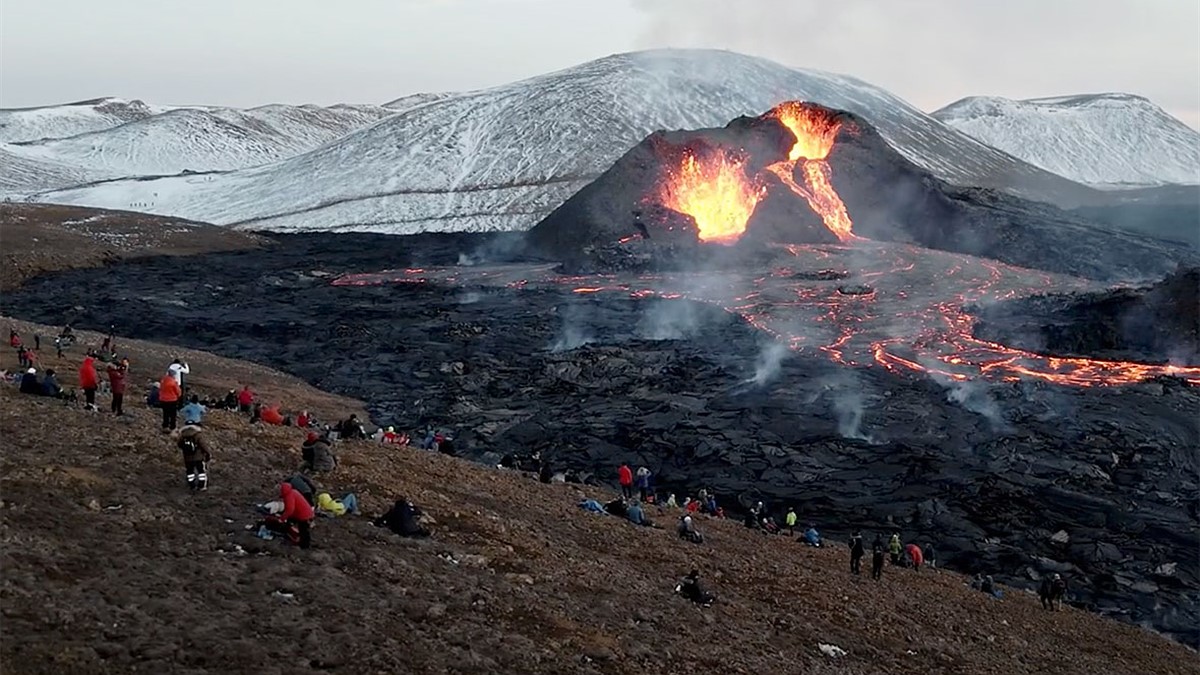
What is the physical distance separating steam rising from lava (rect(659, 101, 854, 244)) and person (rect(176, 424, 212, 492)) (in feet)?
233

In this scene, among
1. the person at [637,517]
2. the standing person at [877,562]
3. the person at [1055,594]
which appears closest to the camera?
the standing person at [877,562]

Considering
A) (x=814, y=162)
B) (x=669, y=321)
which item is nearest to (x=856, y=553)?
(x=669, y=321)

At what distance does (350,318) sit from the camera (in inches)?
2537

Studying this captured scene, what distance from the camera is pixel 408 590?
1466 centimetres

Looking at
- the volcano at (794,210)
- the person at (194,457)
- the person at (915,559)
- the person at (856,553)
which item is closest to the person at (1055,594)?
the person at (915,559)

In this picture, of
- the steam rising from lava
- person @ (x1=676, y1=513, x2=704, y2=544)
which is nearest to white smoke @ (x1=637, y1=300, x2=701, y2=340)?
the steam rising from lava

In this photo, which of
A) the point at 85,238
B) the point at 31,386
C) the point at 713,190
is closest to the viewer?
the point at 31,386

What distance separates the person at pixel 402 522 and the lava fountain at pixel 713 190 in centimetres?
7315

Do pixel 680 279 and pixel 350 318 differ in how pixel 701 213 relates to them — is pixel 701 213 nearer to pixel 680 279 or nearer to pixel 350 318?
pixel 680 279

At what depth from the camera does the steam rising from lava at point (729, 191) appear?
88938 mm

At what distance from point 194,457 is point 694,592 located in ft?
31.2

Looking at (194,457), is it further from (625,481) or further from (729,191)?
(729,191)

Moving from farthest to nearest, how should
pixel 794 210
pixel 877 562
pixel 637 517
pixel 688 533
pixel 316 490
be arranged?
pixel 794 210, pixel 637 517, pixel 877 562, pixel 688 533, pixel 316 490

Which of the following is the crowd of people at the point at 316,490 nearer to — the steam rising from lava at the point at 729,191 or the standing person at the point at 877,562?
the standing person at the point at 877,562
